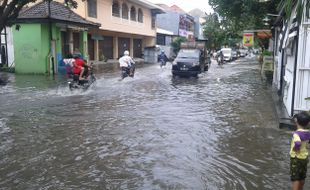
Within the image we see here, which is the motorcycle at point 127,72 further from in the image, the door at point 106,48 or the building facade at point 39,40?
the door at point 106,48

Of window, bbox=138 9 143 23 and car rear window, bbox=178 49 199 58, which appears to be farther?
window, bbox=138 9 143 23

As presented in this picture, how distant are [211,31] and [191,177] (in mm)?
60192

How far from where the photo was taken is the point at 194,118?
10.4 meters

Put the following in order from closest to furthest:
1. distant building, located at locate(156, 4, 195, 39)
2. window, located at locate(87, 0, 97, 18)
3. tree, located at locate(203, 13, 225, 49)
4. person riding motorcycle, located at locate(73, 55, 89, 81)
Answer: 1. person riding motorcycle, located at locate(73, 55, 89, 81)
2. window, located at locate(87, 0, 97, 18)
3. distant building, located at locate(156, 4, 195, 39)
4. tree, located at locate(203, 13, 225, 49)

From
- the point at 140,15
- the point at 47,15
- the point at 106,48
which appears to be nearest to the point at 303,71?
the point at 47,15

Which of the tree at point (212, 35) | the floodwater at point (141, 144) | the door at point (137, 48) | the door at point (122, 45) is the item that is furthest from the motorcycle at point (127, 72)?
the tree at point (212, 35)

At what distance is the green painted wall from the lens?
23797 millimetres

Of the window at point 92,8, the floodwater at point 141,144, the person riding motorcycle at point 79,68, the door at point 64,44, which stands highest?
the window at point 92,8

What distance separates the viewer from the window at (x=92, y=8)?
1227 inches

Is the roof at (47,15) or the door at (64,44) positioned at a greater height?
the roof at (47,15)

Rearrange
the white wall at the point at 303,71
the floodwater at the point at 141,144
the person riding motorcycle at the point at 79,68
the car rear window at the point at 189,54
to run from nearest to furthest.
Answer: the floodwater at the point at 141,144 → the white wall at the point at 303,71 → the person riding motorcycle at the point at 79,68 → the car rear window at the point at 189,54

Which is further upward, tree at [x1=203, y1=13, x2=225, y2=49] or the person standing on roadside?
tree at [x1=203, y1=13, x2=225, y2=49]

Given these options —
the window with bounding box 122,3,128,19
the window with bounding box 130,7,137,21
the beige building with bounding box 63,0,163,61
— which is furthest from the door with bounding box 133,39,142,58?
the window with bounding box 122,3,128,19

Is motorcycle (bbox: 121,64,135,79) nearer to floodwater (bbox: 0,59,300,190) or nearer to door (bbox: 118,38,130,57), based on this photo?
floodwater (bbox: 0,59,300,190)
